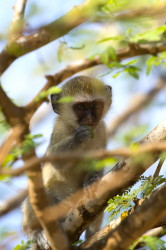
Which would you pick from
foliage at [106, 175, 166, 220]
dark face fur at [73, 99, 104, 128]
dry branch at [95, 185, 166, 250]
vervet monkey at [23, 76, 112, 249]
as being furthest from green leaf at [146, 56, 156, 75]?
dark face fur at [73, 99, 104, 128]

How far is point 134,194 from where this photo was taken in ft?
13.7

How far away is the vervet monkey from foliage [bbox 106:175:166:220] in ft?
3.67

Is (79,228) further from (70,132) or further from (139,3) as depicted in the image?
(139,3)

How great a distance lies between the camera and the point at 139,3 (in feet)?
9.43

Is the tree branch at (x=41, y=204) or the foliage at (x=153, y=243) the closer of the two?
the tree branch at (x=41, y=204)

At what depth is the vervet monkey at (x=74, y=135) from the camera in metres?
5.46

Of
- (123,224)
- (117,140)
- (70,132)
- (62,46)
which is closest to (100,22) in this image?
(62,46)

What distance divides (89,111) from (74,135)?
659mm

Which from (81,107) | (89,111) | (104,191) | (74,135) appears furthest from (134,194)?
(81,107)

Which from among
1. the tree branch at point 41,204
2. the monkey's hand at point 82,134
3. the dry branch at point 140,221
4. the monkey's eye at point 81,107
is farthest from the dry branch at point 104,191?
the monkey's eye at point 81,107

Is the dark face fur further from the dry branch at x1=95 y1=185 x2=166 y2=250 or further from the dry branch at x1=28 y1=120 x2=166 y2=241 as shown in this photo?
the dry branch at x1=95 y1=185 x2=166 y2=250

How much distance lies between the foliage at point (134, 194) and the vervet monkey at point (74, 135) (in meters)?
1.12

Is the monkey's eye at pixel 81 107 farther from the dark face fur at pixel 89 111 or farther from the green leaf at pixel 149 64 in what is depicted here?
the green leaf at pixel 149 64

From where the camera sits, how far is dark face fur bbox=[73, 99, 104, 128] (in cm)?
581
